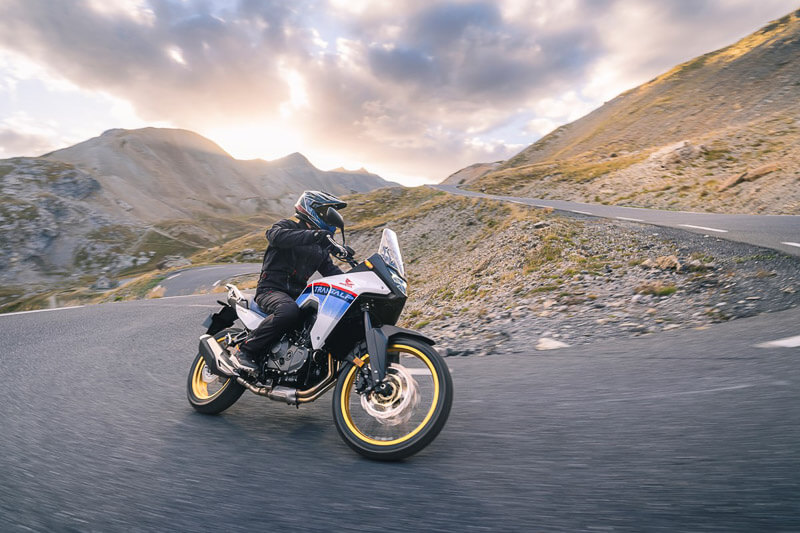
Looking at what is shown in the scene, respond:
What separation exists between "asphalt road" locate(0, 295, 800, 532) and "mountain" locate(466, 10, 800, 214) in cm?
1649

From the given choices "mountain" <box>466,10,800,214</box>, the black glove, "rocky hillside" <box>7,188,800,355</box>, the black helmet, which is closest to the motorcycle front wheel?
the black glove

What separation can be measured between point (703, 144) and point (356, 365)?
33.9m

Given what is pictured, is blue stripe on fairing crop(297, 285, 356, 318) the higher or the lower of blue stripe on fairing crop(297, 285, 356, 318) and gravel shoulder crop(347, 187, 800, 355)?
the higher

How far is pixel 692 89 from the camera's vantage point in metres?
62.1

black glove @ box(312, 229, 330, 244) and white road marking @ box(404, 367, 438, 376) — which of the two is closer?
black glove @ box(312, 229, 330, 244)

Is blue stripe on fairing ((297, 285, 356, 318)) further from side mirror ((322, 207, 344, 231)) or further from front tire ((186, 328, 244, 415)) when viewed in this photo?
front tire ((186, 328, 244, 415))

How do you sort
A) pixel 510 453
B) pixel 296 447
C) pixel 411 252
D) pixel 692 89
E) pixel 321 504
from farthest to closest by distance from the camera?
pixel 692 89 → pixel 411 252 → pixel 296 447 → pixel 510 453 → pixel 321 504

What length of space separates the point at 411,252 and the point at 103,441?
71.1 ft

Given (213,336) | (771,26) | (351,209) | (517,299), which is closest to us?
(213,336)

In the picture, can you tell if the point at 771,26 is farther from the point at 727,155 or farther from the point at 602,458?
the point at 602,458

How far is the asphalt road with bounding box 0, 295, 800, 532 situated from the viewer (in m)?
1.92

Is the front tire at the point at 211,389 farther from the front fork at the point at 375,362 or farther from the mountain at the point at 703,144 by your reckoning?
the mountain at the point at 703,144

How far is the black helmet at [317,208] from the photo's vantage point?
3709mm

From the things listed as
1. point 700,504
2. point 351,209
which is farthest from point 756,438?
point 351,209
